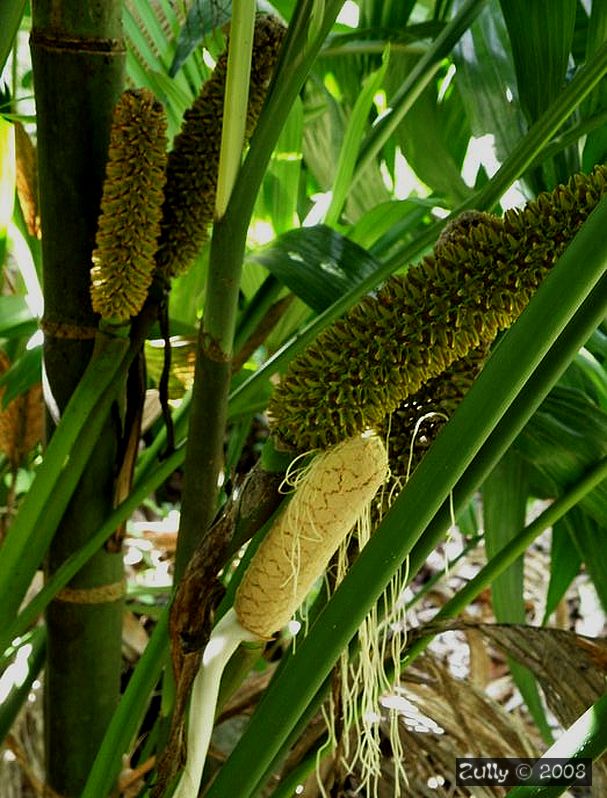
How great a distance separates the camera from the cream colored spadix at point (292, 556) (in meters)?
0.33

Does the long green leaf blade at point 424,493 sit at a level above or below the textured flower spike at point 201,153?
below

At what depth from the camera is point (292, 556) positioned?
0.35m

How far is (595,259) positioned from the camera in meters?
0.26

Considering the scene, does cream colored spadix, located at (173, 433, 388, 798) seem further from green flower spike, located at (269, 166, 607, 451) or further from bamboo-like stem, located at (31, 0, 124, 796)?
bamboo-like stem, located at (31, 0, 124, 796)

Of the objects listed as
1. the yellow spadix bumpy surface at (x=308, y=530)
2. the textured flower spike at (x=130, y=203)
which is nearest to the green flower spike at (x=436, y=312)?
the yellow spadix bumpy surface at (x=308, y=530)

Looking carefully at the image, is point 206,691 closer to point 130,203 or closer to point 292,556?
point 292,556

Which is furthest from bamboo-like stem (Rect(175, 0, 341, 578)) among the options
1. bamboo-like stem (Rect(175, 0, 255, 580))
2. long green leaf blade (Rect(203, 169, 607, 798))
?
long green leaf blade (Rect(203, 169, 607, 798))

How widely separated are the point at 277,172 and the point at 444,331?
0.39 m

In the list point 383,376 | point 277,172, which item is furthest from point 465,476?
point 277,172

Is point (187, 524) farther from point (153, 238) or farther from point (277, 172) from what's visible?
point (277, 172)

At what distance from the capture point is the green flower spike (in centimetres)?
31

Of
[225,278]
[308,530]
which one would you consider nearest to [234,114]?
[225,278]

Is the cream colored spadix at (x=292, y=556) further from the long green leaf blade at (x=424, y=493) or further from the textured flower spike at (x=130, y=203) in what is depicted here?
the textured flower spike at (x=130, y=203)

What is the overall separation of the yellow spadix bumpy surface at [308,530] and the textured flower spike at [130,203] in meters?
0.15
